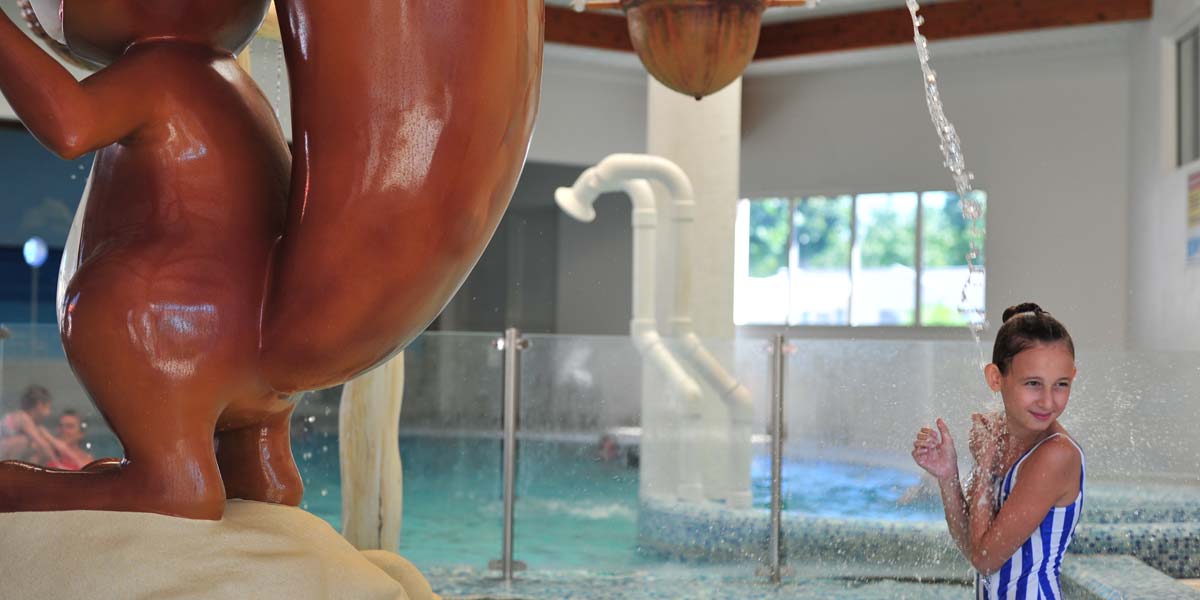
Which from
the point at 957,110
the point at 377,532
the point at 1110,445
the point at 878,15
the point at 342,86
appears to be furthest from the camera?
the point at 957,110

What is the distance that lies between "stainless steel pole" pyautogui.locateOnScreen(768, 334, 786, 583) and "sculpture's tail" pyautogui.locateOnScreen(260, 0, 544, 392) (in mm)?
4112

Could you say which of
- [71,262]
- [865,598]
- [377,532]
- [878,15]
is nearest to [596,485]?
[865,598]

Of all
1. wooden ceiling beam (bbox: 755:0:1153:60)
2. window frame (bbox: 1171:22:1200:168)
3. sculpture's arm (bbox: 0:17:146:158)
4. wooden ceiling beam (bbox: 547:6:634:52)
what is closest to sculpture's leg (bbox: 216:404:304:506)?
sculpture's arm (bbox: 0:17:146:158)

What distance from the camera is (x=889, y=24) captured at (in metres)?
10.2

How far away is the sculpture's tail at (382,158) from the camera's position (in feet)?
2.81

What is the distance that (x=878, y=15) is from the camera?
33.4 ft

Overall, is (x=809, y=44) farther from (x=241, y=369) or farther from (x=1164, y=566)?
(x=241, y=369)

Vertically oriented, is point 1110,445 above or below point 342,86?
below

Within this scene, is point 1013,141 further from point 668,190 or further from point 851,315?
point 668,190

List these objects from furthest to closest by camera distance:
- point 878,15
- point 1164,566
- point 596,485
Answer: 1. point 878,15
2. point 596,485
3. point 1164,566

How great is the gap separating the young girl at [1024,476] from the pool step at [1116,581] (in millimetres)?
1868

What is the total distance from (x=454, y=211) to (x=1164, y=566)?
4.29 meters

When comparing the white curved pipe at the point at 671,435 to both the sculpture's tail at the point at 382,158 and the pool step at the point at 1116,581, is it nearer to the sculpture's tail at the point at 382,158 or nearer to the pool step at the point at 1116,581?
the pool step at the point at 1116,581

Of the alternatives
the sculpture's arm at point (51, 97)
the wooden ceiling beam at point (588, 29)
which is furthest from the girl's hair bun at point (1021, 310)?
the wooden ceiling beam at point (588, 29)
